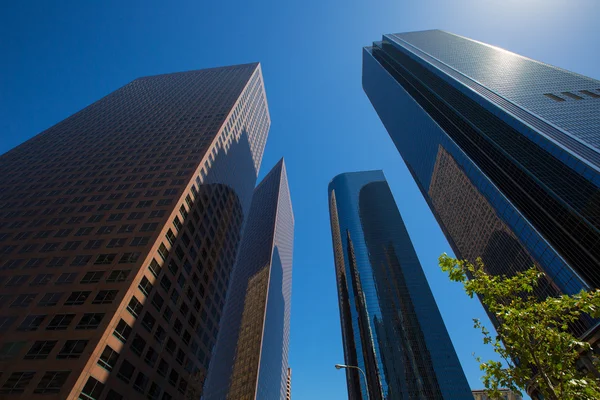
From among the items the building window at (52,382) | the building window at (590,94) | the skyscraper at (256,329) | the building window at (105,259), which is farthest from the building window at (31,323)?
the building window at (590,94)

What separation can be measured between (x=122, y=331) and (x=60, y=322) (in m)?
7.61

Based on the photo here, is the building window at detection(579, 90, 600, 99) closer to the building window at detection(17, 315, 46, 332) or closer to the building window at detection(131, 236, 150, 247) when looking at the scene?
the building window at detection(131, 236, 150, 247)

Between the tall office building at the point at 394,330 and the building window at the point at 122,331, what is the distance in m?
117

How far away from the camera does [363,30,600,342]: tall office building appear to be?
71.8 meters

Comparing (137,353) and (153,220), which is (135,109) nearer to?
(153,220)

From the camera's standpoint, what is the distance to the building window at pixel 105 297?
133ft

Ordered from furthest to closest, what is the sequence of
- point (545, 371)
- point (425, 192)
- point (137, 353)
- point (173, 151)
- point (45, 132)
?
point (425, 192) → point (45, 132) → point (173, 151) → point (137, 353) → point (545, 371)

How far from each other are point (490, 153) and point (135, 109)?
397 ft

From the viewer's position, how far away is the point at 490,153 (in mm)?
104438

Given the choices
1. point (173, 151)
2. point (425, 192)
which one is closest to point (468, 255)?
point (425, 192)

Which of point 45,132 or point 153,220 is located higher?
point 45,132

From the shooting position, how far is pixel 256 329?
438 feet

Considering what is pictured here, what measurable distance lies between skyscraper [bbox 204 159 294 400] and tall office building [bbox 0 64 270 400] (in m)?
59.9

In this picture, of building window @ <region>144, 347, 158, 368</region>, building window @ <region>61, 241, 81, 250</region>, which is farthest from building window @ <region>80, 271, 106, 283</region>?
building window @ <region>144, 347, 158, 368</region>
